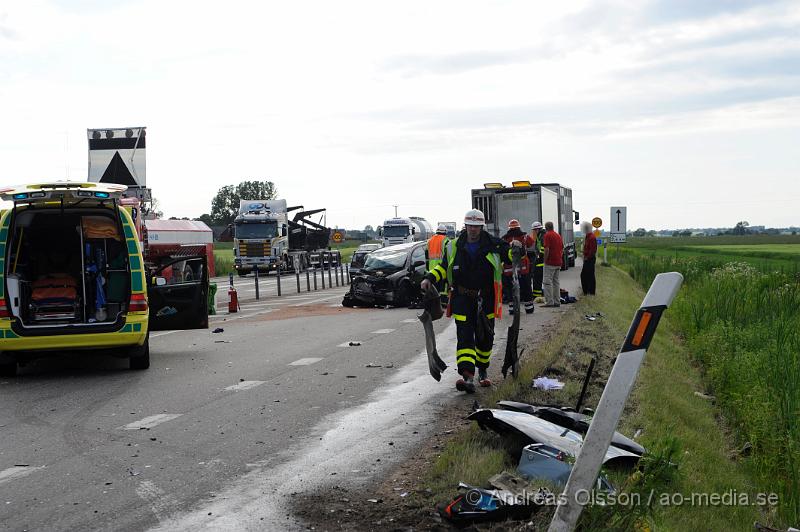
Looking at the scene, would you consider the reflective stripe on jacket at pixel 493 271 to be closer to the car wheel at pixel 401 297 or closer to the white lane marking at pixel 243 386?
the white lane marking at pixel 243 386

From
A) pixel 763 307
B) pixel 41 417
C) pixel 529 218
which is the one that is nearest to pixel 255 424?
pixel 41 417

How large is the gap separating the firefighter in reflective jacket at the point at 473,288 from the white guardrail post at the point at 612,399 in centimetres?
570

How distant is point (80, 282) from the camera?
1349cm

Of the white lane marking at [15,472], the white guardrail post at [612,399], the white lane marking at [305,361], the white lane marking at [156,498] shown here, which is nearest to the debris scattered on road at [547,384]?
the white lane marking at [305,361]

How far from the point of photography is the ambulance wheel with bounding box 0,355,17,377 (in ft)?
39.3

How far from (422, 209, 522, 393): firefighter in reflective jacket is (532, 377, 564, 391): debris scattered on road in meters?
0.72

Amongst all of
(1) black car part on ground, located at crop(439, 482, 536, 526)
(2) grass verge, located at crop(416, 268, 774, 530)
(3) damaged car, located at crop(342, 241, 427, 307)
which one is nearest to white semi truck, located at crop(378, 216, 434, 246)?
(3) damaged car, located at crop(342, 241, 427, 307)

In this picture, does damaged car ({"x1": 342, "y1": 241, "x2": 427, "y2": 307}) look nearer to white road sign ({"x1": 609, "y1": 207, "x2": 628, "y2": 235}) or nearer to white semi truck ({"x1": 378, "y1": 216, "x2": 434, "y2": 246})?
white road sign ({"x1": 609, "y1": 207, "x2": 628, "y2": 235})

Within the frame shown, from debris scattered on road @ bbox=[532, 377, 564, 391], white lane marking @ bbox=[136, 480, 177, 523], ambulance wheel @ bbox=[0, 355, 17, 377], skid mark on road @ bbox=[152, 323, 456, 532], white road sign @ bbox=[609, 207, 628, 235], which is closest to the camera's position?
skid mark on road @ bbox=[152, 323, 456, 532]

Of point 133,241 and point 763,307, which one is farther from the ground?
point 133,241

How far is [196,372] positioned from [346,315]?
9.67 metres

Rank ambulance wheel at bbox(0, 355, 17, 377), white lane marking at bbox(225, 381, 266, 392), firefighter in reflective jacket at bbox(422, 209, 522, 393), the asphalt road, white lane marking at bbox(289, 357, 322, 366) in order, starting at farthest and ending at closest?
white lane marking at bbox(289, 357, 322, 366) < ambulance wheel at bbox(0, 355, 17, 377) < white lane marking at bbox(225, 381, 266, 392) < firefighter in reflective jacket at bbox(422, 209, 522, 393) < the asphalt road

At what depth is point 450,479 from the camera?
6.34 m

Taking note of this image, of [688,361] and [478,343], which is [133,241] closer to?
[478,343]
